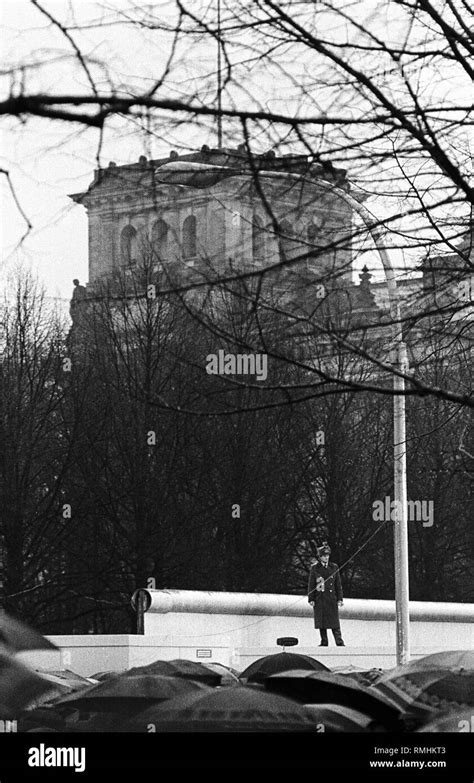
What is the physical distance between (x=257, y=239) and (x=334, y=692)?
393 cm

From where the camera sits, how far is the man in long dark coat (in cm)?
2495

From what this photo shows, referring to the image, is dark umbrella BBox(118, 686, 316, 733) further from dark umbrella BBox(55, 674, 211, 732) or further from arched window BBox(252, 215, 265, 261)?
arched window BBox(252, 215, 265, 261)

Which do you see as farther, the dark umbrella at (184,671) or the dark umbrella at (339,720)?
the dark umbrella at (184,671)

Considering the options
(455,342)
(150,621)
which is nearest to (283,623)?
(150,621)

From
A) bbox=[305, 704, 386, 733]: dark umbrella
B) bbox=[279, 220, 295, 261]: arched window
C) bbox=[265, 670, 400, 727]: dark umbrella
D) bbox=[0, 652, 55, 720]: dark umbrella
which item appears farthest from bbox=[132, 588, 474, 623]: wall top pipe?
bbox=[279, 220, 295, 261]: arched window

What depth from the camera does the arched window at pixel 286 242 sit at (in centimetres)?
808

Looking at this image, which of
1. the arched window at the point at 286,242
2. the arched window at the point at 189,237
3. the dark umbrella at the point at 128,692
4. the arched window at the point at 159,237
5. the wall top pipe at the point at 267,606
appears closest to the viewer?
the arched window at the point at 159,237

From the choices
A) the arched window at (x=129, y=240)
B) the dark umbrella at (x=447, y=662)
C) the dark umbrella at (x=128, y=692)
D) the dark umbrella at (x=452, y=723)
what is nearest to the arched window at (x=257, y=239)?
the arched window at (x=129, y=240)

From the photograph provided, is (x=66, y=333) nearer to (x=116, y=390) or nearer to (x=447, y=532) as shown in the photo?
(x=116, y=390)

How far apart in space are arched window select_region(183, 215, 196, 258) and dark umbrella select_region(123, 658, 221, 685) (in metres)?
5.10

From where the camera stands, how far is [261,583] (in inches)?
1468

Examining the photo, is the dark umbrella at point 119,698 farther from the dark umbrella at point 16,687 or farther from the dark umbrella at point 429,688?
the dark umbrella at point 429,688

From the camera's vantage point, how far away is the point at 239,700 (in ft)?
32.9

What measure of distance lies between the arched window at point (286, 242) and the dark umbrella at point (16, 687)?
4520 millimetres
